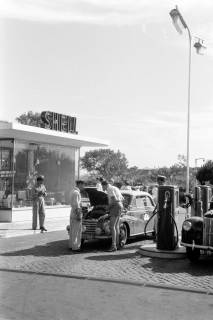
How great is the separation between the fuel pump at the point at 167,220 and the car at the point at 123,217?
4.38ft

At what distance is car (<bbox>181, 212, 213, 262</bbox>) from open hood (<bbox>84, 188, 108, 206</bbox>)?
2994 millimetres

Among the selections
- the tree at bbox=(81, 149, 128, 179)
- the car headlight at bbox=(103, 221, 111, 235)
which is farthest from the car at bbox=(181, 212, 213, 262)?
the tree at bbox=(81, 149, 128, 179)

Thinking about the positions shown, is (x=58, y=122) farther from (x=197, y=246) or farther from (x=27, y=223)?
(x=197, y=246)

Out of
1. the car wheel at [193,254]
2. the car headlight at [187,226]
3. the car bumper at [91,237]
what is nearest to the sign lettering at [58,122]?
the car bumper at [91,237]

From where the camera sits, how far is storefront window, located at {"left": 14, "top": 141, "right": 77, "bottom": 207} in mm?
18391

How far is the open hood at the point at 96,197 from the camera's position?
12.0m

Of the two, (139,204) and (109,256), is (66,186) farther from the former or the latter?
(109,256)

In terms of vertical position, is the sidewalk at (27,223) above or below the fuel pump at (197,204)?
below

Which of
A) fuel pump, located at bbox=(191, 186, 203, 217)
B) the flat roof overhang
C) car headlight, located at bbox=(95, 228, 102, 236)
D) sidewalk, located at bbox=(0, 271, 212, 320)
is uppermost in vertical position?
the flat roof overhang

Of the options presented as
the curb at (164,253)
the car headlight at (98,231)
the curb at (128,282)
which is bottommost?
the curb at (128,282)

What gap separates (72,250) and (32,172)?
344 inches

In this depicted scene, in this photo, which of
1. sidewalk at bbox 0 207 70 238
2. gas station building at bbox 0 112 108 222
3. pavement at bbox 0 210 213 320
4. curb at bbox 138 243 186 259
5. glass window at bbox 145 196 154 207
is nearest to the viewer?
pavement at bbox 0 210 213 320

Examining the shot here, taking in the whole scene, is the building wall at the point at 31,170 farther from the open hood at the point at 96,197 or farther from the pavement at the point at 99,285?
the pavement at the point at 99,285

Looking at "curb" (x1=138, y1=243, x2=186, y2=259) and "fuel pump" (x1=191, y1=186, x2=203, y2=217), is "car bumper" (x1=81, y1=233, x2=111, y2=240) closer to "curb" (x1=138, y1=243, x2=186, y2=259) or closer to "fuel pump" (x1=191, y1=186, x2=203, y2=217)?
"curb" (x1=138, y1=243, x2=186, y2=259)
